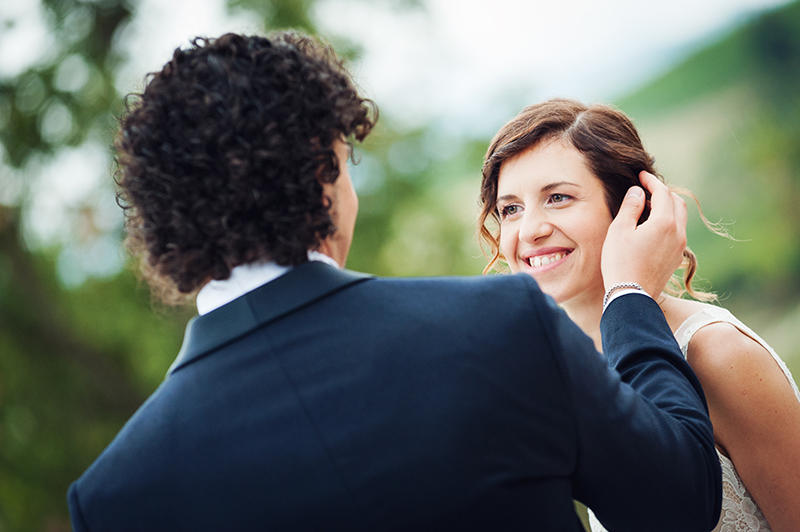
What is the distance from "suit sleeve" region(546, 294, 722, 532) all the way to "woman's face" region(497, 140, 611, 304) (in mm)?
827

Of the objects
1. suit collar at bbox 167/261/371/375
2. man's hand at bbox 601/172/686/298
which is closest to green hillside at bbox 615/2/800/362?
man's hand at bbox 601/172/686/298

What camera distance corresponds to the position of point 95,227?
6.57 meters

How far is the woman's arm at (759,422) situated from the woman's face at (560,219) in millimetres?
485

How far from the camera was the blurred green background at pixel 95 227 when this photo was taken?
666 cm

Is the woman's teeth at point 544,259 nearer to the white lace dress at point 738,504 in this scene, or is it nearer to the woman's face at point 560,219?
the woman's face at point 560,219

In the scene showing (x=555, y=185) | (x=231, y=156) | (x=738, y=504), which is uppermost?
(x=231, y=156)

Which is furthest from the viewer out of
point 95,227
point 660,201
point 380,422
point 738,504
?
point 95,227

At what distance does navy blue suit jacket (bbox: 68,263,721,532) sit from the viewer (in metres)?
1.09

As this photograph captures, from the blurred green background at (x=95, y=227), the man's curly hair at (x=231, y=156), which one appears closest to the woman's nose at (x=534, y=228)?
the man's curly hair at (x=231, y=156)

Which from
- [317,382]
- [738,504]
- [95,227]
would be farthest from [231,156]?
[95,227]

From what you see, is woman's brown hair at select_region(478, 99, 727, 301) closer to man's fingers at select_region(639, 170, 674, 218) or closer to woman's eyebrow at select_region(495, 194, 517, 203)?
woman's eyebrow at select_region(495, 194, 517, 203)

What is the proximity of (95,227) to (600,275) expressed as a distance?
5.72m

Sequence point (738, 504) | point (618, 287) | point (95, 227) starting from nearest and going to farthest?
point (618, 287) < point (738, 504) < point (95, 227)

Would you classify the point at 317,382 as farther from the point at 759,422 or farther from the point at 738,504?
the point at 738,504
